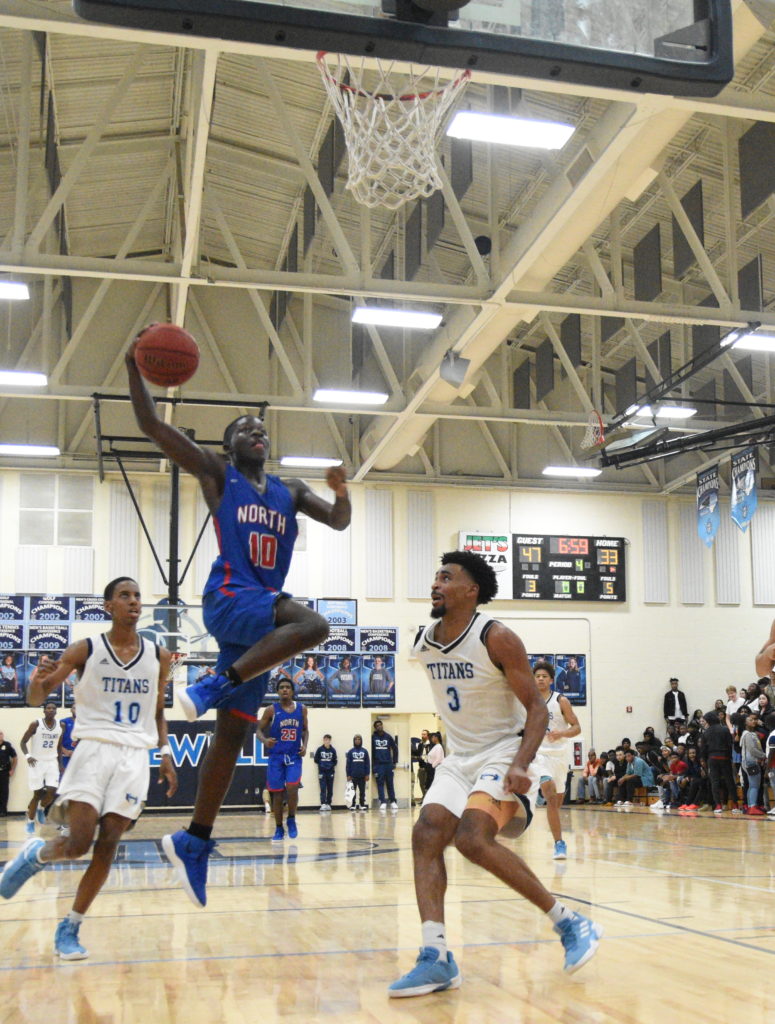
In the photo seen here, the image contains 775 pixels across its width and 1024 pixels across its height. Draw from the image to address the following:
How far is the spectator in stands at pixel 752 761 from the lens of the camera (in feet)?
62.2

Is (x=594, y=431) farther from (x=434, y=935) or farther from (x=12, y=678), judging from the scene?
(x=434, y=935)

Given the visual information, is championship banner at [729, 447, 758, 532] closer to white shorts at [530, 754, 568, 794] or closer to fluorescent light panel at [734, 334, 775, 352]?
fluorescent light panel at [734, 334, 775, 352]

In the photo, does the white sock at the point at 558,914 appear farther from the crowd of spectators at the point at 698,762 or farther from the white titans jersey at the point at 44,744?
the white titans jersey at the point at 44,744

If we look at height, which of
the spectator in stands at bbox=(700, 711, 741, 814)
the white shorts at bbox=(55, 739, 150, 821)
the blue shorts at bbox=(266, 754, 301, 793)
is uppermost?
the white shorts at bbox=(55, 739, 150, 821)

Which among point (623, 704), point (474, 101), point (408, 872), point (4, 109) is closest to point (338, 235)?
point (474, 101)

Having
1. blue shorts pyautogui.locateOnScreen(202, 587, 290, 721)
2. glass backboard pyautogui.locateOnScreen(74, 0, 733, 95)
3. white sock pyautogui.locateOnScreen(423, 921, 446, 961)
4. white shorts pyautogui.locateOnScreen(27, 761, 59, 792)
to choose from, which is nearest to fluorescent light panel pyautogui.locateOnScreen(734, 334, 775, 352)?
white shorts pyautogui.locateOnScreen(27, 761, 59, 792)

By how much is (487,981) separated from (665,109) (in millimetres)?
9748

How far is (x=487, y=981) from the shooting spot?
15.6 ft

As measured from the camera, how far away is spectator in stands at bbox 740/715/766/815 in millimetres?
18953

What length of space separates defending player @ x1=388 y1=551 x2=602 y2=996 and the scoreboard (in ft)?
69.6

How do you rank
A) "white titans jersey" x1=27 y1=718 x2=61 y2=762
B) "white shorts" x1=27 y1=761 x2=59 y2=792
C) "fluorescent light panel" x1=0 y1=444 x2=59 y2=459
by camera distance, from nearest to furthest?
"white shorts" x1=27 y1=761 x2=59 y2=792
"white titans jersey" x1=27 y1=718 x2=61 y2=762
"fluorescent light panel" x1=0 y1=444 x2=59 y2=459

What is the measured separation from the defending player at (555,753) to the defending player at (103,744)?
16.0 ft

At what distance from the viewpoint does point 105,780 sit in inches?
229

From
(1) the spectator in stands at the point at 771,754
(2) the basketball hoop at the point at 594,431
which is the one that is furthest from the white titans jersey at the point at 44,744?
(1) the spectator in stands at the point at 771,754
